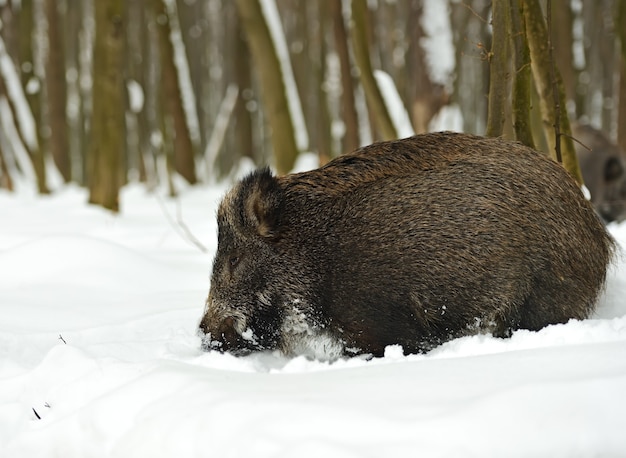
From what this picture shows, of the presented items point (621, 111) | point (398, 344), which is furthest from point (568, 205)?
point (621, 111)

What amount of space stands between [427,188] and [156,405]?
4.87ft

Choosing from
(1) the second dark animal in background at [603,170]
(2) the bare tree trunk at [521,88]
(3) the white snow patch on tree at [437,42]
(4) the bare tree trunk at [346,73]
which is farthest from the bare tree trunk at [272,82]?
(2) the bare tree trunk at [521,88]

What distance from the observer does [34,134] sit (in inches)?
418

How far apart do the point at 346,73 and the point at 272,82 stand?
40.9 inches

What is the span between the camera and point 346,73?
9008mm

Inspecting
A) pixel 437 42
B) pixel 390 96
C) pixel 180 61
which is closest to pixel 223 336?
pixel 390 96

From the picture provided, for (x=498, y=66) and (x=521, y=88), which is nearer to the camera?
(x=498, y=66)

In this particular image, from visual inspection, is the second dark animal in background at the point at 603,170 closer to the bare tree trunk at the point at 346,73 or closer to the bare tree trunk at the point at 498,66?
the bare tree trunk at the point at 346,73

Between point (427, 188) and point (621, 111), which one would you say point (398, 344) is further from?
point (621, 111)

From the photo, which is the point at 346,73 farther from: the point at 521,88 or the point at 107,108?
the point at 521,88

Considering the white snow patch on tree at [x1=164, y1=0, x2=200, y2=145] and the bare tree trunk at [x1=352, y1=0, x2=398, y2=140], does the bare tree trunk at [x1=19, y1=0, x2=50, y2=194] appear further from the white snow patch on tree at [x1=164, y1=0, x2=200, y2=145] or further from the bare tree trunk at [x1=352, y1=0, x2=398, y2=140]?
the bare tree trunk at [x1=352, y1=0, x2=398, y2=140]

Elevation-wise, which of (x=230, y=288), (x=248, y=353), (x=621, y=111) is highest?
(x=230, y=288)

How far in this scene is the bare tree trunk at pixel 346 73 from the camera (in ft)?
→ 29.2

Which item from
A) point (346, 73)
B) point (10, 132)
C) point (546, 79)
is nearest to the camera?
point (546, 79)
